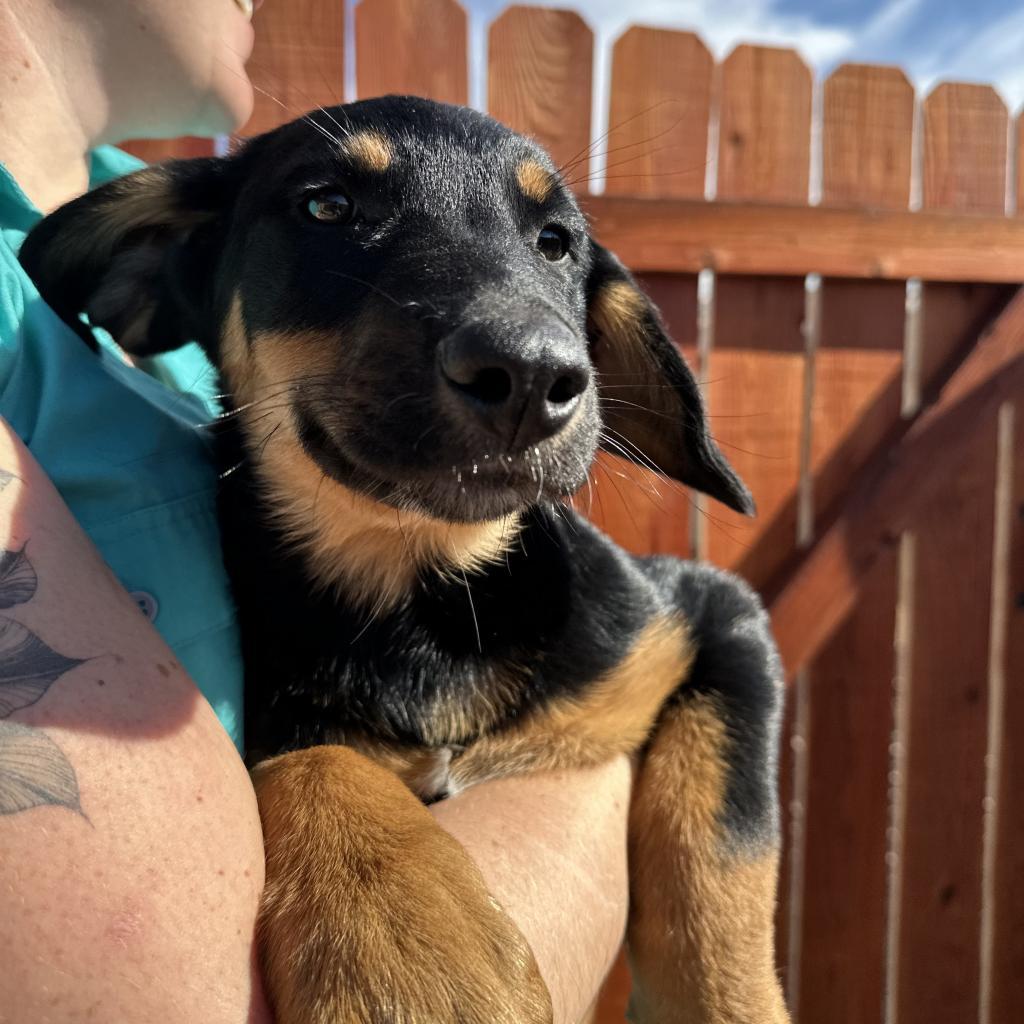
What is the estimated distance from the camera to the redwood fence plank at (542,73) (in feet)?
8.52

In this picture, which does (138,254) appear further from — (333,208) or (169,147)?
(169,147)

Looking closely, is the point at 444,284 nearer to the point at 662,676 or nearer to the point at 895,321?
the point at 662,676

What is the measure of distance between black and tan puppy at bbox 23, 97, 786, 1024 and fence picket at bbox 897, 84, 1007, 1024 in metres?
1.47

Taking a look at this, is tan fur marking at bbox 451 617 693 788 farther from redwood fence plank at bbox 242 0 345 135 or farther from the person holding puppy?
redwood fence plank at bbox 242 0 345 135

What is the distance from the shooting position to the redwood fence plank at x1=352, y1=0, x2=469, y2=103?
2531 millimetres

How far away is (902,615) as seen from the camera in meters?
2.95

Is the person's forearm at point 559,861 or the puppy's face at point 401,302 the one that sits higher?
the puppy's face at point 401,302

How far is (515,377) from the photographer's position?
3.21 ft

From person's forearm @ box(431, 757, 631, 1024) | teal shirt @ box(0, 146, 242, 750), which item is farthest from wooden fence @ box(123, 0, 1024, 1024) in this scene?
teal shirt @ box(0, 146, 242, 750)

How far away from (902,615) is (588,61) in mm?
2158

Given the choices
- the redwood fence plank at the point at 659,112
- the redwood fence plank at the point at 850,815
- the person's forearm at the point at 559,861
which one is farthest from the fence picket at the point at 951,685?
the person's forearm at the point at 559,861

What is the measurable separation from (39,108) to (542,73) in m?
1.57

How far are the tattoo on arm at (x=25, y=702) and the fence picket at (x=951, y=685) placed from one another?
281 cm

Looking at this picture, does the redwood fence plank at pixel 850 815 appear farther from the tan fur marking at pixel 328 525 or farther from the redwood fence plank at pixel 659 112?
the tan fur marking at pixel 328 525
